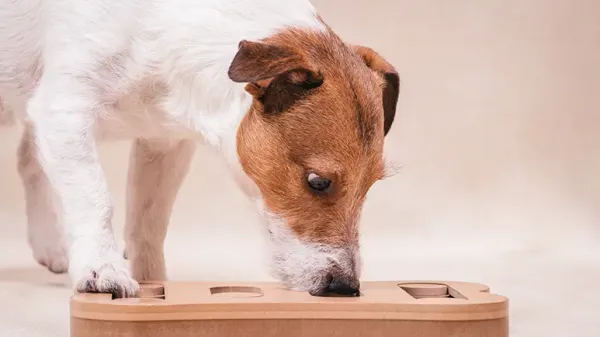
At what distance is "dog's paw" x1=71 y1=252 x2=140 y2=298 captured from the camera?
230cm

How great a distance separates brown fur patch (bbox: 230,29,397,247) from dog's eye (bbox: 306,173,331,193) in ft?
0.03

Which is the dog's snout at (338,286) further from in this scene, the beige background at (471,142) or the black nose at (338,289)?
the beige background at (471,142)

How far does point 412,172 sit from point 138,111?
6.09 feet

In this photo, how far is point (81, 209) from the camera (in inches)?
98.0

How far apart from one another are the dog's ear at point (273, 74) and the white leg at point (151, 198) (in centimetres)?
69

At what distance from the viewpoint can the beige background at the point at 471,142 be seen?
14.1 feet

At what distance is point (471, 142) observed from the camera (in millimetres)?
4375

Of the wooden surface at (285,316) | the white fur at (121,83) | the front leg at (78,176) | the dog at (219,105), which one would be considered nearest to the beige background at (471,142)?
the dog at (219,105)

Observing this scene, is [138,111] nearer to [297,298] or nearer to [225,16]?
[225,16]

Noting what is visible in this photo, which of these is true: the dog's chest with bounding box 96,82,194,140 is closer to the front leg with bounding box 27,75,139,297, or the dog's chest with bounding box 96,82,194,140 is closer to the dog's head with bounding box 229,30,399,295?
the front leg with bounding box 27,75,139,297

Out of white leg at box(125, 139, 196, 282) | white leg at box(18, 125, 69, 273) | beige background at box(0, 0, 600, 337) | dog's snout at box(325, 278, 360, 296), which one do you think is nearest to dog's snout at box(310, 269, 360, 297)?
dog's snout at box(325, 278, 360, 296)

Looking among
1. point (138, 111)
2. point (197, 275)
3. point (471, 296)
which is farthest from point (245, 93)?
point (197, 275)

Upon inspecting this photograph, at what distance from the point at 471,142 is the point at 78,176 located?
222cm

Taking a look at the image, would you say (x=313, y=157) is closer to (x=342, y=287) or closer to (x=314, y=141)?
(x=314, y=141)
